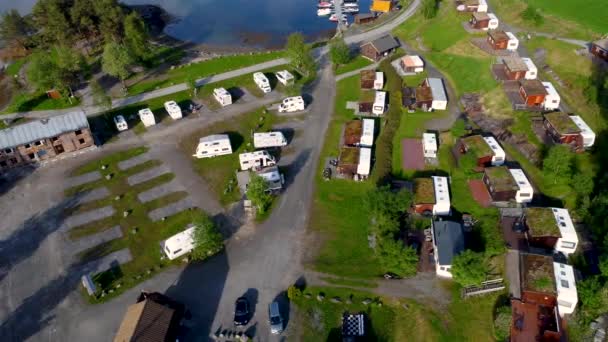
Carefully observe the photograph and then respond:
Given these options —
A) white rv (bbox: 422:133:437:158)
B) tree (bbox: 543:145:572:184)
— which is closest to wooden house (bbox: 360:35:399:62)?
white rv (bbox: 422:133:437:158)

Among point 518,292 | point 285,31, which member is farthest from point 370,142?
point 285,31

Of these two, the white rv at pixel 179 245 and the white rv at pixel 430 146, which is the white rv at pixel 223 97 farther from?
the white rv at pixel 430 146

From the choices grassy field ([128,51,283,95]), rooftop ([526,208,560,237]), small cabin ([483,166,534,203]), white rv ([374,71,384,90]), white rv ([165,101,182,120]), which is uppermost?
grassy field ([128,51,283,95])

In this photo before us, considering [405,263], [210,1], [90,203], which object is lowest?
[405,263]

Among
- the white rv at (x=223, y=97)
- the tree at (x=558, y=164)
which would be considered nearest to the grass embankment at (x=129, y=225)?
the white rv at (x=223, y=97)

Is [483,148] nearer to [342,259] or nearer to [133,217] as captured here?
[342,259]

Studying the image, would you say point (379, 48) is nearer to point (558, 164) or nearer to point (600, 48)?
point (600, 48)

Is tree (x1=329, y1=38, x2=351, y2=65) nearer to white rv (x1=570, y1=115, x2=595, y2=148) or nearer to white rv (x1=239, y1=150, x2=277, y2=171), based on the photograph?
white rv (x1=239, y1=150, x2=277, y2=171)
